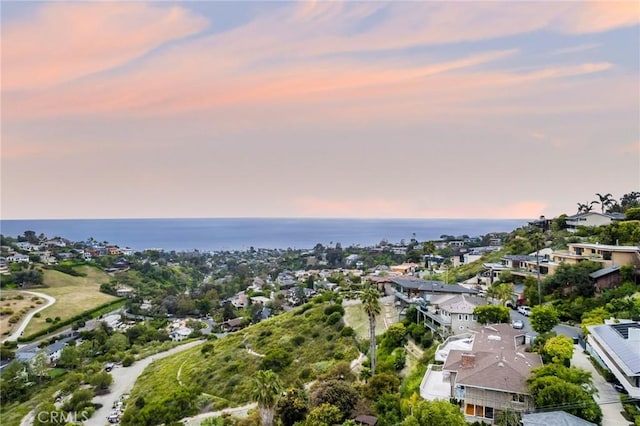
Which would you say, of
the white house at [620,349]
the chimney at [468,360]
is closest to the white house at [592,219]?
the white house at [620,349]

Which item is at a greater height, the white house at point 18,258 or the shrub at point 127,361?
the white house at point 18,258

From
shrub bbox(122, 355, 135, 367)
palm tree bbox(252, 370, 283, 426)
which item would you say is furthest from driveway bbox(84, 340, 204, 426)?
palm tree bbox(252, 370, 283, 426)

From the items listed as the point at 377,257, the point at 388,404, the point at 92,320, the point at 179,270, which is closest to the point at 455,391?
the point at 388,404

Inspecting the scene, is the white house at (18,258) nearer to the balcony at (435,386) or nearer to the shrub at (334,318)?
the shrub at (334,318)

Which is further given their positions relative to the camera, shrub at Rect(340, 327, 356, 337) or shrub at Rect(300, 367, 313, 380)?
shrub at Rect(340, 327, 356, 337)

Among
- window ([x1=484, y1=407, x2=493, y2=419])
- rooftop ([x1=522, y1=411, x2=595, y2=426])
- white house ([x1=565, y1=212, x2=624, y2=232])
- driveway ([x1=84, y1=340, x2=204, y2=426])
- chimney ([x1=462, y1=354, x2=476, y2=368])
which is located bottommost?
driveway ([x1=84, y1=340, x2=204, y2=426])

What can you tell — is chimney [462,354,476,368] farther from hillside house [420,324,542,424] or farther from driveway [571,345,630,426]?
driveway [571,345,630,426]
